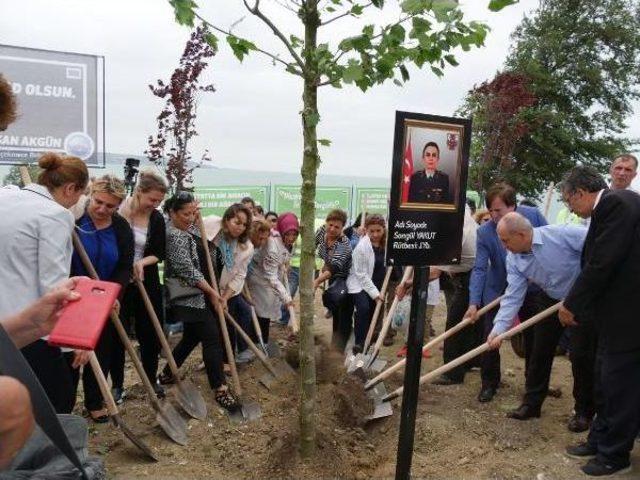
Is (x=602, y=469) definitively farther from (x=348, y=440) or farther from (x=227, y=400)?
(x=227, y=400)

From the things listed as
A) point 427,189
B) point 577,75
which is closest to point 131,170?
point 427,189

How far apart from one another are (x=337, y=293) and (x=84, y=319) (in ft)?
14.4

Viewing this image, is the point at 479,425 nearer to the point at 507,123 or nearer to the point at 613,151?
the point at 507,123

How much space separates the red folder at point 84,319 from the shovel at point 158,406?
1.91 meters

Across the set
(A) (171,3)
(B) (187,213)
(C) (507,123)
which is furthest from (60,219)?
(C) (507,123)

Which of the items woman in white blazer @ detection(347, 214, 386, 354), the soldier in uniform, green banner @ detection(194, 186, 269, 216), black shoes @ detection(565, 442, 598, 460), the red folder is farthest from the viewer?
green banner @ detection(194, 186, 269, 216)

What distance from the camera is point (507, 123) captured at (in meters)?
16.5

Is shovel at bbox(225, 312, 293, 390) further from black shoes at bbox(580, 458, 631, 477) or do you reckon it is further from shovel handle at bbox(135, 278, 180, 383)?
black shoes at bbox(580, 458, 631, 477)

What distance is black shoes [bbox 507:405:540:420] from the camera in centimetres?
444

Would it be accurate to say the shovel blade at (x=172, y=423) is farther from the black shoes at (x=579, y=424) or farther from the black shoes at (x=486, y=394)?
the black shoes at (x=579, y=424)

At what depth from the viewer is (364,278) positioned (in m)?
6.09

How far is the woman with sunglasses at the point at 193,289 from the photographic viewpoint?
456 cm

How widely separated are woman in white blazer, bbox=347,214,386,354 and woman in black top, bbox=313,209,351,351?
10 centimetres

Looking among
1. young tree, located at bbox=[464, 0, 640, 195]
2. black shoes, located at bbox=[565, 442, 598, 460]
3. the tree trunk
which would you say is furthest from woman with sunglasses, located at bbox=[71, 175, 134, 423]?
young tree, located at bbox=[464, 0, 640, 195]
